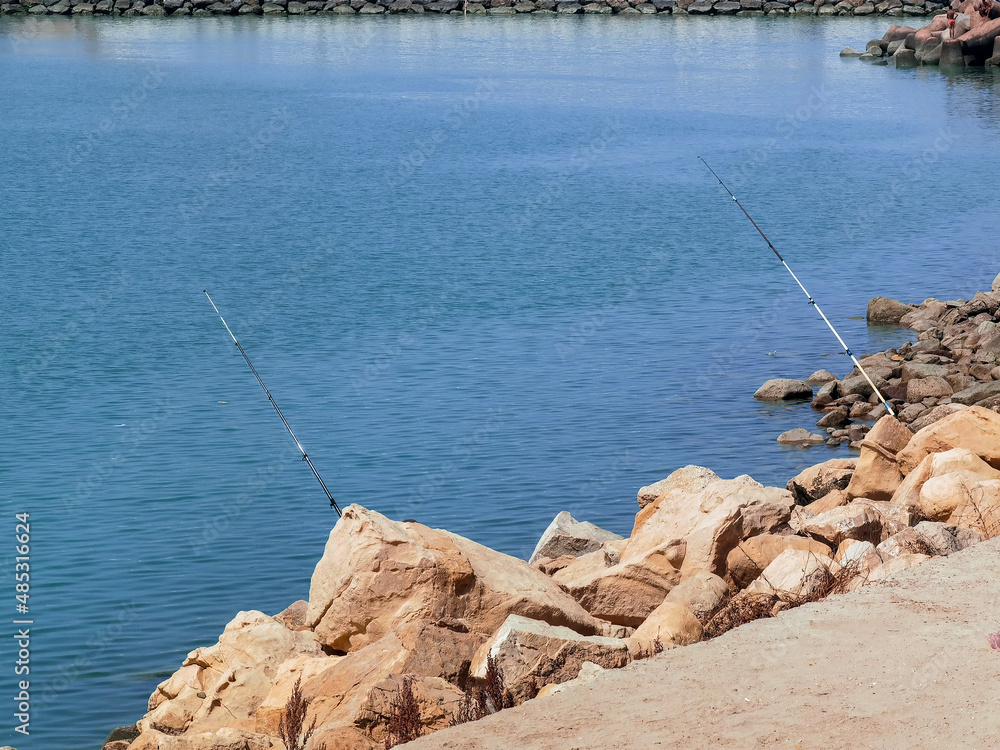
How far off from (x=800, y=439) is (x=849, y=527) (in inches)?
336

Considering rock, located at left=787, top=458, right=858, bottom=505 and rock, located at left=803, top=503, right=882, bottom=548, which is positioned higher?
rock, located at left=803, top=503, right=882, bottom=548

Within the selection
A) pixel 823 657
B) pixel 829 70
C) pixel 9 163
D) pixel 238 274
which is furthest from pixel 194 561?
pixel 829 70

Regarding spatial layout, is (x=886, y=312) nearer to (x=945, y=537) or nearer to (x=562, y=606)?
(x=945, y=537)

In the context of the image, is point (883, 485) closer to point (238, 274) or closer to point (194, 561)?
point (194, 561)

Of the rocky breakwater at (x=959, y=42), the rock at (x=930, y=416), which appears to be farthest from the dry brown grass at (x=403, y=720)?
the rocky breakwater at (x=959, y=42)

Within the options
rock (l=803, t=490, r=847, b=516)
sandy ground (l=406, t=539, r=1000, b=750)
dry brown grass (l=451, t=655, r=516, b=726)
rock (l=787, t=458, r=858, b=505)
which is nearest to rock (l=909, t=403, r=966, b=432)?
rock (l=787, t=458, r=858, b=505)

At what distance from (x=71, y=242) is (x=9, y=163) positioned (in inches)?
456

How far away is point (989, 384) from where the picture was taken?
19188 mm

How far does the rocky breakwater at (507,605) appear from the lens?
834 centimetres

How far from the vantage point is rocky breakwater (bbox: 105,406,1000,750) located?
27.4 feet

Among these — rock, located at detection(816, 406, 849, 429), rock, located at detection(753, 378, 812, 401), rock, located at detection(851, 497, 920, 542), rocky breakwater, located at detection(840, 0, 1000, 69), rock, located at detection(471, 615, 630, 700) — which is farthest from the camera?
rocky breakwater, located at detection(840, 0, 1000, 69)

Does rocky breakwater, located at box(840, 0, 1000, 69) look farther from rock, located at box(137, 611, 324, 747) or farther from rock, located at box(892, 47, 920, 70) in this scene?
rock, located at box(137, 611, 324, 747)

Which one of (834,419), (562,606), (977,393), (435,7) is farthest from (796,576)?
(435,7)

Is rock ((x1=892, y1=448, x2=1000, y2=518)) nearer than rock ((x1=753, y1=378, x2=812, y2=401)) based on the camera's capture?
Yes
